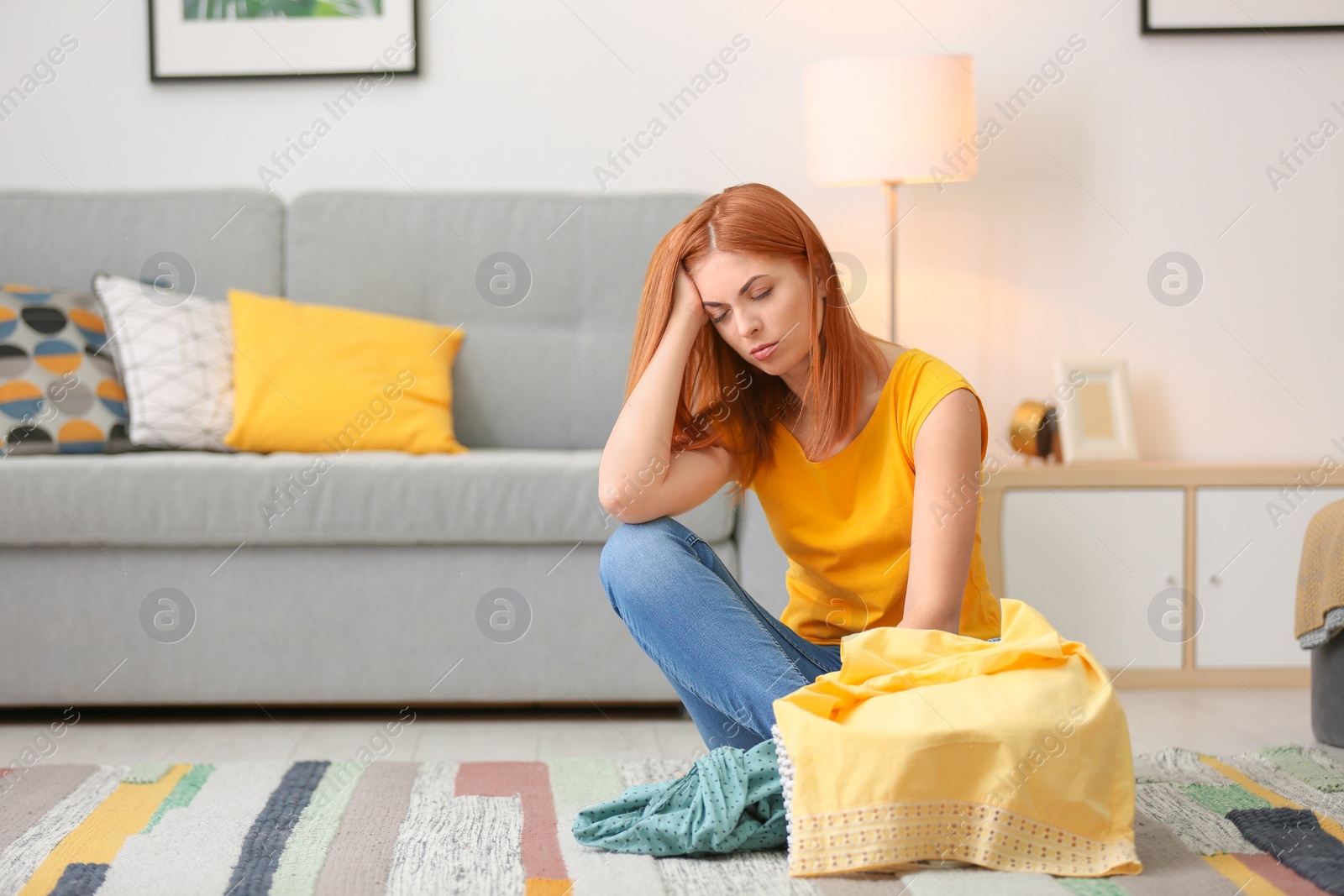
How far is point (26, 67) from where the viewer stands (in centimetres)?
271

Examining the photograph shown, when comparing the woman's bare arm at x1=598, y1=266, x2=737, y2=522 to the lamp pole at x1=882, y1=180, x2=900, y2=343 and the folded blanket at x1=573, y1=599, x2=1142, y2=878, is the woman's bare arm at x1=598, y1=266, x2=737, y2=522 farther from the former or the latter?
the lamp pole at x1=882, y1=180, x2=900, y2=343

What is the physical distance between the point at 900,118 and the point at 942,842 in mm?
1661

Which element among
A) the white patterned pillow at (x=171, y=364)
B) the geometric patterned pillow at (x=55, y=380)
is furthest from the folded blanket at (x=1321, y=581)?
the geometric patterned pillow at (x=55, y=380)

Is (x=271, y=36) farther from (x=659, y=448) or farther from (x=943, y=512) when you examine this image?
(x=943, y=512)

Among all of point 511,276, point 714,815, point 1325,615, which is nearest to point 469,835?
point 714,815

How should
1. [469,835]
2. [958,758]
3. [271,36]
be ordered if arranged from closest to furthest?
[958,758]
[469,835]
[271,36]

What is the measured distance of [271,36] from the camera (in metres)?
2.71

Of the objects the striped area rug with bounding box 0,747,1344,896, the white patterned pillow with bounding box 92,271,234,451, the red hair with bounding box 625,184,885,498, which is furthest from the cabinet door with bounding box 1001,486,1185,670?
the white patterned pillow with bounding box 92,271,234,451

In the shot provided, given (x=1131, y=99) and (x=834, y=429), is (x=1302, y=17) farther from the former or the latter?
(x=834, y=429)

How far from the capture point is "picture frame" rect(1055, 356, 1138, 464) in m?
2.54

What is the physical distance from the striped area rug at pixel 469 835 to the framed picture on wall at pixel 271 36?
1725mm

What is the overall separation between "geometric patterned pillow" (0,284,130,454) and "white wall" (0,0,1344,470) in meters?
0.60

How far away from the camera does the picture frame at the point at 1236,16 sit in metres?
2.74

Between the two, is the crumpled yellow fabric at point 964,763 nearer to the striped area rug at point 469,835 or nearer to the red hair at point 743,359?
the striped area rug at point 469,835
